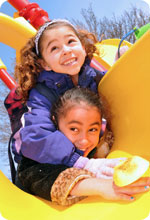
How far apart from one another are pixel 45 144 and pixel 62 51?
1.55ft

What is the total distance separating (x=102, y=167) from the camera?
3.10 ft

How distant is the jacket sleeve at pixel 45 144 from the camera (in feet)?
3.10

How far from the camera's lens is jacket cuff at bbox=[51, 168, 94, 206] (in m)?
0.83

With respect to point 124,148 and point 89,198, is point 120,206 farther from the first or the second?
point 124,148

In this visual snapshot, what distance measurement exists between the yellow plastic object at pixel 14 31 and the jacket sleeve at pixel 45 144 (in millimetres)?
1020

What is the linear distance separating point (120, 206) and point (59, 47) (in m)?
0.79

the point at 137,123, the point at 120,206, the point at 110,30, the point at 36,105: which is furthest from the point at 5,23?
the point at 110,30

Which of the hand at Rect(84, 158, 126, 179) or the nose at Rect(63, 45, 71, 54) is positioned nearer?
the hand at Rect(84, 158, 126, 179)

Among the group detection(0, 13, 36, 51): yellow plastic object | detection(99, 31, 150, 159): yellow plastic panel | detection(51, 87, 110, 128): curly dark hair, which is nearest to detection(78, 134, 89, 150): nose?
detection(51, 87, 110, 128): curly dark hair

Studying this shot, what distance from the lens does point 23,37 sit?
1885 millimetres

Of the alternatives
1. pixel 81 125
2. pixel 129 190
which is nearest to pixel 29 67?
pixel 81 125

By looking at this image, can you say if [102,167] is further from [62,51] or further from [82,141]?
[62,51]

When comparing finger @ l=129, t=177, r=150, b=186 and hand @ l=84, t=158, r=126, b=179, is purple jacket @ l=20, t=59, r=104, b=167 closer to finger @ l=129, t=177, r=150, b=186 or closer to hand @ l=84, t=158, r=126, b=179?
hand @ l=84, t=158, r=126, b=179

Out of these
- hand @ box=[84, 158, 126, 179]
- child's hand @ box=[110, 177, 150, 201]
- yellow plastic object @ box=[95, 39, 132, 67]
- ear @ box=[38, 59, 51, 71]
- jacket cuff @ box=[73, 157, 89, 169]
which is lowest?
yellow plastic object @ box=[95, 39, 132, 67]
